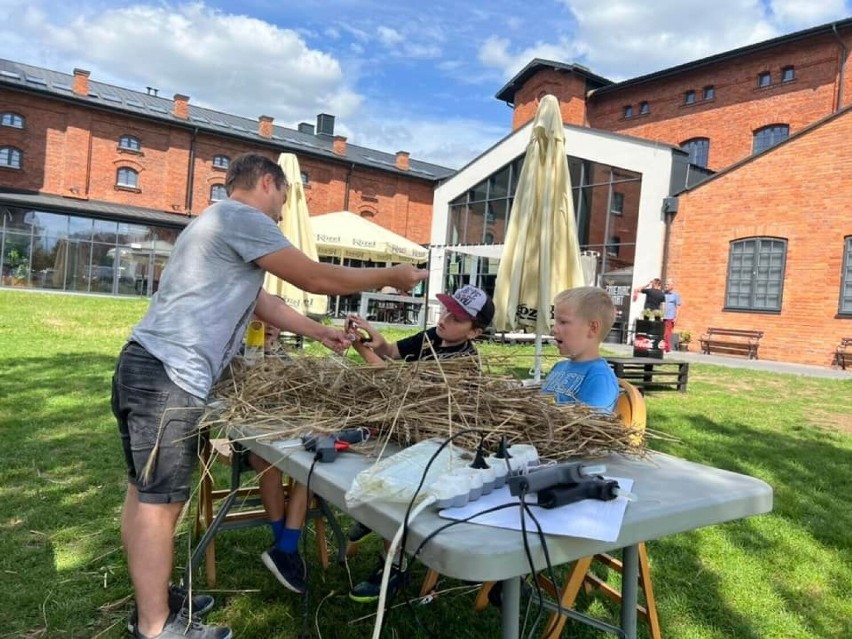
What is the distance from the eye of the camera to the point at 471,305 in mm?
3219

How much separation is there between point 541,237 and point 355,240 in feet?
31.4

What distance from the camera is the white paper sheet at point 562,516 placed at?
3.72 ft

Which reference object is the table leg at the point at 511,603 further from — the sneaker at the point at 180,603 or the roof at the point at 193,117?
the roof at the point at 193,117

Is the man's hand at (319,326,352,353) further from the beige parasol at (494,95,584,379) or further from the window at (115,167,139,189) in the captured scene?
the window at (115,167,139,189)

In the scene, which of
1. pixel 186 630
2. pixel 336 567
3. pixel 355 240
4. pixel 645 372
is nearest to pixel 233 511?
pixel 336 567

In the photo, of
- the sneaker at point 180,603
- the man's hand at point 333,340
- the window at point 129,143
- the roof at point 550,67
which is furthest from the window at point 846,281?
the window at point 129,143

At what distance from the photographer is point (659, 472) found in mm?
1645

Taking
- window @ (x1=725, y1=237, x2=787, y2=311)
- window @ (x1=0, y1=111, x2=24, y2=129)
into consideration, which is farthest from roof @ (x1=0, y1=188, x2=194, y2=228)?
window @ (x1=725, y1=237, x2=787, y2=311)

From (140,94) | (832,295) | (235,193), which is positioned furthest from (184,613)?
(140,94)

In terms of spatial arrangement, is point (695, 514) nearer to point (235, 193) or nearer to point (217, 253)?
point (217, 253)

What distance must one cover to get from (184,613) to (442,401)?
53.1 inches

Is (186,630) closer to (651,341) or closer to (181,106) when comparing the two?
(651,341)

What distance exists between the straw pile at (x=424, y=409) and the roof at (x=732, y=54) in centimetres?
2636

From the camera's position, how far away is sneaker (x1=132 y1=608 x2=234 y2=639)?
210cm
